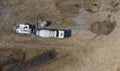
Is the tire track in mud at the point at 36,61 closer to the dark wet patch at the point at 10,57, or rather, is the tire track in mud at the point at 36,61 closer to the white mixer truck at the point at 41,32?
the dark wet patch at the point at 10,57

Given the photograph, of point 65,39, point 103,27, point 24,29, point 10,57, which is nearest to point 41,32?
point 24,29

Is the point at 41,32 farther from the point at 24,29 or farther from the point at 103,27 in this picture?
the point at 103,27

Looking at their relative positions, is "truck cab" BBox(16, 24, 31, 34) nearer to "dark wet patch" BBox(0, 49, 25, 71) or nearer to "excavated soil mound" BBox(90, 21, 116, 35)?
"dark wet patch" BBox(0, 49, 25, 71)

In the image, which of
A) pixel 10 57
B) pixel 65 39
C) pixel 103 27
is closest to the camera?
pixel 10 57

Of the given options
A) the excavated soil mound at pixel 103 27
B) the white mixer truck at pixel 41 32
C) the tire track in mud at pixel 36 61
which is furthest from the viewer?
the excavated soil mound at pixel 103 27

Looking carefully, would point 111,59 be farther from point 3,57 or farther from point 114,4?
point 3,57

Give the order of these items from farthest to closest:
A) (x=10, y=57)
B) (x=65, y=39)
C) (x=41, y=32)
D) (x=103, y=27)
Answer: (x=103, y=27) < (x=65, y=39) < (x=41, y=32) < (x=10, y=57)

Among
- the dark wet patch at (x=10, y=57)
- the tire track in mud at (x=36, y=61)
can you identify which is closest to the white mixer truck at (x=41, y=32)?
the tire track in mud at (x=36, y=61)

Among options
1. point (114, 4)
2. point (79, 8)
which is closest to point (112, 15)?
point (114, 4)
